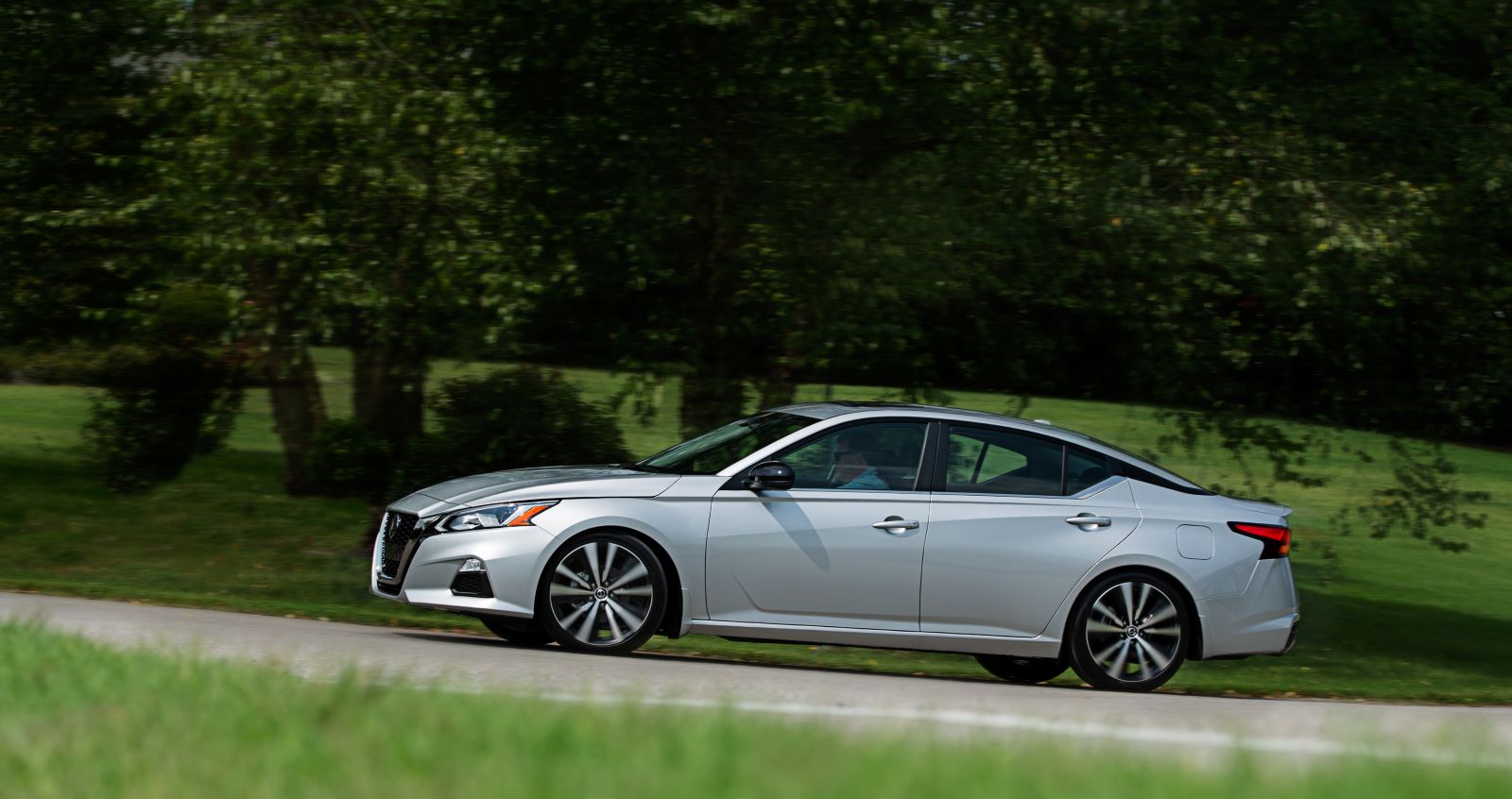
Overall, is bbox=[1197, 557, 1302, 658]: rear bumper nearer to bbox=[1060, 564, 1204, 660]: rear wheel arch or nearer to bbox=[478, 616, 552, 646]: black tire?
bbox=[1060, 564, 1204, 660]: rear wheel arch

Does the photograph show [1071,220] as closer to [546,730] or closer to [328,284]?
[328,284]

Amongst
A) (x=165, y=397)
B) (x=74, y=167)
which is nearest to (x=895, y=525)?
(x=74, y=167)

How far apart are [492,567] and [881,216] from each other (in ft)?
19.0

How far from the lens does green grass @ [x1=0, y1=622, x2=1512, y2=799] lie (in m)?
4.45

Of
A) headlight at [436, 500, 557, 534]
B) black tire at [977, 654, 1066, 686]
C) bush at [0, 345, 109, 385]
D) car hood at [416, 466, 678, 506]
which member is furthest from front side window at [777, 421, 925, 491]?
bush at [0, 345, 109, 385]

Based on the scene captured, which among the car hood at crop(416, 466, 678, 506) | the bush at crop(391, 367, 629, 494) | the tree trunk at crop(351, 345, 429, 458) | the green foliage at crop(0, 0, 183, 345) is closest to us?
the car hood at crop(416, 466, 678, 506)

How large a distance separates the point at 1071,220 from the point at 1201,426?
112 inches

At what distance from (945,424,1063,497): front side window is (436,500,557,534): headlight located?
94.6 inches

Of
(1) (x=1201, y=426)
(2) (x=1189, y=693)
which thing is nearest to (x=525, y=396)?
(1) (x=1201, y=426)

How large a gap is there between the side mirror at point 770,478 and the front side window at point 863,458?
0.18 m

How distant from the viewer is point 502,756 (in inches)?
189

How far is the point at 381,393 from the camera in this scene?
62.3 ft

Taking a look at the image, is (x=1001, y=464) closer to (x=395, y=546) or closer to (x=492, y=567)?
(x=492, y=567)

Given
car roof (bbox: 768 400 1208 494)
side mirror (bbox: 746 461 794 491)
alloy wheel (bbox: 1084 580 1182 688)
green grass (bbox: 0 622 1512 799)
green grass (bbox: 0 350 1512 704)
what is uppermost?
car roof (bbox: 768 400 1208 494)
